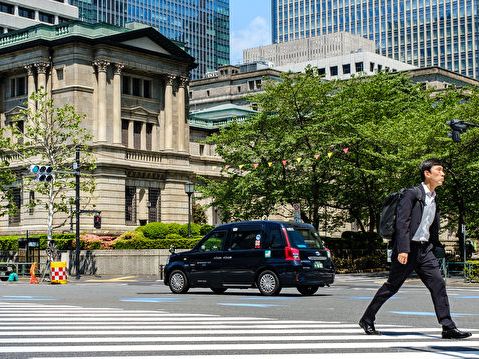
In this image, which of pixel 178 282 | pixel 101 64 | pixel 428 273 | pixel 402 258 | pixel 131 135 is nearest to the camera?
pixel 402 258

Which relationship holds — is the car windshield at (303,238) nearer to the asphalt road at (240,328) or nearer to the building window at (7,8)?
the asphalt road at (240,328)

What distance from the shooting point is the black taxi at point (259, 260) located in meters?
22.6

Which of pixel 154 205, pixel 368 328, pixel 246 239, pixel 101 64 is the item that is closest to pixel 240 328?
pixel 368 328

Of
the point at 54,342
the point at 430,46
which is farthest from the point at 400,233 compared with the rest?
the point at 430,46

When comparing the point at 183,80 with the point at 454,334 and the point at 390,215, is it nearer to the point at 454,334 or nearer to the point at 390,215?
the point at 390,215

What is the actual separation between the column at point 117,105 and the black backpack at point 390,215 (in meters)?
52.8

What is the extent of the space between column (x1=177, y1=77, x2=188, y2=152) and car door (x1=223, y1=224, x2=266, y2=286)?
149ft

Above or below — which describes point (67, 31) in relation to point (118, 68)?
above

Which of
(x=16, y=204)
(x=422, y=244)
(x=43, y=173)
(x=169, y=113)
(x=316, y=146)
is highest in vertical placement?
(x=169, y=113)

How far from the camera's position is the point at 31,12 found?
364 ft

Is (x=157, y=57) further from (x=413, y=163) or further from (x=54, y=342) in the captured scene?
(x=54, y=342)

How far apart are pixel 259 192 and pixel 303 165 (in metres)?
3.28

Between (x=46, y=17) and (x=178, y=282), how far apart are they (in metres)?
95.1

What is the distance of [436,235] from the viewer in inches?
424
